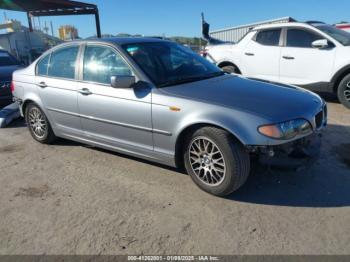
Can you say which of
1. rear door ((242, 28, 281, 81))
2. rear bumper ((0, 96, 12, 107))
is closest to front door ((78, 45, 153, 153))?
rear door ((242, 28, 281, 81))

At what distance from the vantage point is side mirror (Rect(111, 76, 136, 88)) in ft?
12.2

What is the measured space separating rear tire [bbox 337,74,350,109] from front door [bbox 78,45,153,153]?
4.60 m

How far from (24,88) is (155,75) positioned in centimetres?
263

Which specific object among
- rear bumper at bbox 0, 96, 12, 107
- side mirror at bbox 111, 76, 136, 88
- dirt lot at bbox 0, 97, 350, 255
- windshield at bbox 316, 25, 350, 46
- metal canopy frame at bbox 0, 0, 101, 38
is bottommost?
dirt lot at bbox 0, 97, 350, 255

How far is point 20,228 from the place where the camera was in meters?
3.12

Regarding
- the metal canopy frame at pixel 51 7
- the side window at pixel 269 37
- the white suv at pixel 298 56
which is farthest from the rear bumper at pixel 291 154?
the metal canopy frame at pixel 51 7

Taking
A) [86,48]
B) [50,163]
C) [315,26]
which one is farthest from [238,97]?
[315,26]

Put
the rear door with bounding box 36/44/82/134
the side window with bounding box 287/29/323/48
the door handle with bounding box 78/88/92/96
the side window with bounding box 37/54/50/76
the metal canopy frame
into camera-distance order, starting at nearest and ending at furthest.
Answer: the door handle with bounding box 78/88/92/96, the rear door with bounding box 36/44/82/134, the side window with bounding box 37/54/50/76, the side window with bounding box 287/29/323/48, the metal canopy frame

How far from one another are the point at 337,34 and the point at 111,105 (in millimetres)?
5465

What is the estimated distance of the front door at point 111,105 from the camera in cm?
381

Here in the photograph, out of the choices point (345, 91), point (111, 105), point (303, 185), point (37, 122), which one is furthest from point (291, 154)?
point (345, 91)

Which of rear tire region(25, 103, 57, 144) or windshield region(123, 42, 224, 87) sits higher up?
windshield region(123, 42, 224, 87)

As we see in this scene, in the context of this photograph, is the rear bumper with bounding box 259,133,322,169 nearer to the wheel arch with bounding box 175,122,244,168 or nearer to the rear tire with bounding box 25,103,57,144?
the wheel arch with bounding box 175,122,244,168

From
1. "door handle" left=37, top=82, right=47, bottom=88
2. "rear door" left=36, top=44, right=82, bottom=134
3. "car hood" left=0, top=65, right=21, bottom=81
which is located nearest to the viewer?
"rear door" left=36, top=44, right=82, bottom=134
